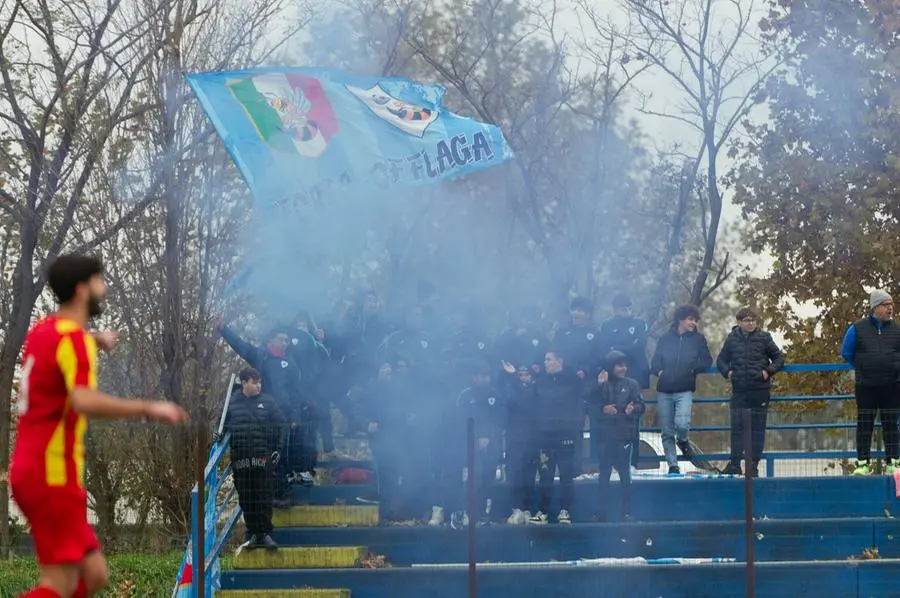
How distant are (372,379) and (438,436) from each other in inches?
45.0

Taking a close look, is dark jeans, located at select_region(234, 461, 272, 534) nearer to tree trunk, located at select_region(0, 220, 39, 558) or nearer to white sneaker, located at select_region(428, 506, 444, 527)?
white sneaker, located at select_region(428, 506, 444, 527)

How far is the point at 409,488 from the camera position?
14508 millimetres

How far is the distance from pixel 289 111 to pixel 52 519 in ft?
35.3

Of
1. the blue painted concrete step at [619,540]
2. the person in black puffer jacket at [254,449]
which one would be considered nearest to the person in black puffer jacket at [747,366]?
the blue painted concrete step at [619,540]

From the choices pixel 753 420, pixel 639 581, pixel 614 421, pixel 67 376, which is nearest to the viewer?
pixel 67 376

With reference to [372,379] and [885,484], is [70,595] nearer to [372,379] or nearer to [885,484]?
[372,379]

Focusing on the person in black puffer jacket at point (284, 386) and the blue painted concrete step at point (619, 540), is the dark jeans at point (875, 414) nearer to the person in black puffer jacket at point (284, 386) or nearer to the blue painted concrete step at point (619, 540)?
the blue painted concrete step at point (619, 540)

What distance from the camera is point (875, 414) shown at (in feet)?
48.9

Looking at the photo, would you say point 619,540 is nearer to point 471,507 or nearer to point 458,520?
point 458,520

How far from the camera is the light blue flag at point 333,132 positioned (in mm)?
17156

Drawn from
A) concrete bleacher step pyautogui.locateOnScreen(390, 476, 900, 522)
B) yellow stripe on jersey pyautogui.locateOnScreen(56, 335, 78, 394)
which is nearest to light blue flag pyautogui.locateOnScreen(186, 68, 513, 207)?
concrete bleacher step pyautogui.locateOnScreen(390, 476, 900, 522)

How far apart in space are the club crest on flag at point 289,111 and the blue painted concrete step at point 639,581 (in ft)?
19.2

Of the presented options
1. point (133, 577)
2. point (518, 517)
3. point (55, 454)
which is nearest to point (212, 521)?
point (518, 517)

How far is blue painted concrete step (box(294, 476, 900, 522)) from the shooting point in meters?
14.9
